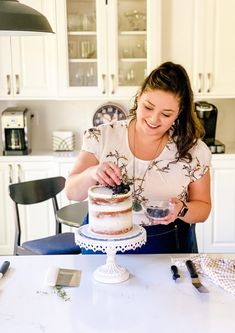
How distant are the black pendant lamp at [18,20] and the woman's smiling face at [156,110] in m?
0.42

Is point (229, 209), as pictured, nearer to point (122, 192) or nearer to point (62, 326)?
point (122, 192)

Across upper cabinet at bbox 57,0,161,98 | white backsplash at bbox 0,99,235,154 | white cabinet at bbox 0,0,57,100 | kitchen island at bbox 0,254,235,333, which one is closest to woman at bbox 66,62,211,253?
kitchen island at bbox 0,254,235,333

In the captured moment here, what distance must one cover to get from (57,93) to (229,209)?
4.86 feet

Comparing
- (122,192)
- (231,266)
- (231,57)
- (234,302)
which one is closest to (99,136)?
(122,192)

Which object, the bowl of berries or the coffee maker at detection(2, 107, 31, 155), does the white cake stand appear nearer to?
the bowl of berries

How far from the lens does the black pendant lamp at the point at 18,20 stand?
5.12ft

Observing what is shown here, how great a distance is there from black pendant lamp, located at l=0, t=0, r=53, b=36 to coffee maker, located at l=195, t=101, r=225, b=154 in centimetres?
202

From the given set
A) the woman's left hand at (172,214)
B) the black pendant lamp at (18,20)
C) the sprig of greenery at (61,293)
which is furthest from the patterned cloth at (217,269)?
the black pendant lamp at (18,20)

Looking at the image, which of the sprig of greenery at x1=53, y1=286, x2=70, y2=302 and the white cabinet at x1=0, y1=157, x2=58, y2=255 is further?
the white cabinet at x1=0, y1=157, x2=58, y2=255

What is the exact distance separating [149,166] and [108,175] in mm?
384

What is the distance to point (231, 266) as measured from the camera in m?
1.55

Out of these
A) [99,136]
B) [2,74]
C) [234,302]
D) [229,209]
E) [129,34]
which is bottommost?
[229,209]

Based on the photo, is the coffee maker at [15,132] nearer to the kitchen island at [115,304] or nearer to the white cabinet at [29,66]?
the white cabinet at [29,66]

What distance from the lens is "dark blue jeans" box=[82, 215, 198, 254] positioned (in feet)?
5.90
